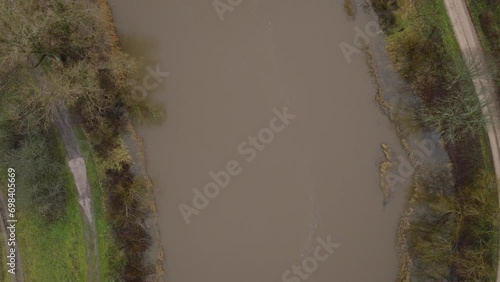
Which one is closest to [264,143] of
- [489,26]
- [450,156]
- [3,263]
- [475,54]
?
[450,156]

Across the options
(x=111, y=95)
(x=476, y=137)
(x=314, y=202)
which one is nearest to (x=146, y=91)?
(x=111, y=95)

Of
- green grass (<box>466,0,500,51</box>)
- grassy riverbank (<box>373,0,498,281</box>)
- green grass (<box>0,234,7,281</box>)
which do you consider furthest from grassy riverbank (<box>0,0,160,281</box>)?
green grass (<box>466,0,500,51</box>)

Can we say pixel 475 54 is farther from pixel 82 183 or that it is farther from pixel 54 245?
pixel 54 245

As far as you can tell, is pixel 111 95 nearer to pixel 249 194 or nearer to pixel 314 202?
pixel 249 194

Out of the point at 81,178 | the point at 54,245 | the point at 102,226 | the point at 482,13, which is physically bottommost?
the point at 482,13

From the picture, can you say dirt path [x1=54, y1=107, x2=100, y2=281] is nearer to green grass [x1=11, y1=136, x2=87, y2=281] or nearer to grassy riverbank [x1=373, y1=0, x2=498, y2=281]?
green grass [x1=11, y1=136, x2=87, y2=281]

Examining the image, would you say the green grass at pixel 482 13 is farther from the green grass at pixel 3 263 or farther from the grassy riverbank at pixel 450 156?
the green grass at pixel 3 263
